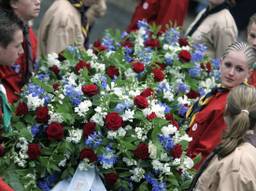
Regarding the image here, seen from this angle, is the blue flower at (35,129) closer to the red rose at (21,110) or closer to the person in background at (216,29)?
the red rose at (21,110)

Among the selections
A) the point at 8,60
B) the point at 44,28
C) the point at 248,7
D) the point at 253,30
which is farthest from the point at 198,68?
the point at 248,7

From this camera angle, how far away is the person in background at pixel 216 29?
805 centimetres

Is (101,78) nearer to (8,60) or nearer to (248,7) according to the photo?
A: (8,60)

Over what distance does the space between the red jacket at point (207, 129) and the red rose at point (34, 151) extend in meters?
1.19

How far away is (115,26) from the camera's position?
42.2 feet

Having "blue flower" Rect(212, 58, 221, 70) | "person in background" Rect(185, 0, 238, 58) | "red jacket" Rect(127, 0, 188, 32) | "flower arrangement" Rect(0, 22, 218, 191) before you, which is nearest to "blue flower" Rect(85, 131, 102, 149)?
"flower arrangement" Rect(0, 22, 218, 191)

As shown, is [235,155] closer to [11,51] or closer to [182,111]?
[182,111]

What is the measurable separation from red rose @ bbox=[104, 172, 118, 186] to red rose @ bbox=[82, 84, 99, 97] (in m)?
0.59

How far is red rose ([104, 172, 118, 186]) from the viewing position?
538cm

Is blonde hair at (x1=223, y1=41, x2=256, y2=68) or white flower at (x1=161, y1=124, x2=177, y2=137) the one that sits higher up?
blonde hair at (x1=223, y1=41, x2=256, y2=68)

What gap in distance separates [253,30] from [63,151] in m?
2.58

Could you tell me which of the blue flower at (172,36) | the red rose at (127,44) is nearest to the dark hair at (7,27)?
the red rose at (127,44)

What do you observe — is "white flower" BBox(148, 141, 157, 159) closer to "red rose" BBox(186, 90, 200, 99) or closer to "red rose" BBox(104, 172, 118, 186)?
"red rose" BBox(104, 172, 118, 186)

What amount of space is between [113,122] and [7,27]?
41.5 inches
